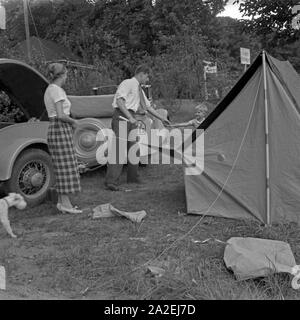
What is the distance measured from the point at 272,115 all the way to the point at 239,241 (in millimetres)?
1519

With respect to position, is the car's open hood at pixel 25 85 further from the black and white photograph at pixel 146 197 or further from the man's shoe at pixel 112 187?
the man's shoe at pixel 112 187

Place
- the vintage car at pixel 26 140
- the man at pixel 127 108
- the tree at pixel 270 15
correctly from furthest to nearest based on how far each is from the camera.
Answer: the tree at pixel 270 15, the man at pixel 127 108, the vintage car at pixel 26 140

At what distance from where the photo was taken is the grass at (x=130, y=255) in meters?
3.50

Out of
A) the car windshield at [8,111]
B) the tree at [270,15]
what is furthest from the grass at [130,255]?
the tree at [270,15]

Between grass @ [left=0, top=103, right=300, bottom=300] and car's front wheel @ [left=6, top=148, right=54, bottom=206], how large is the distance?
19 centimetres

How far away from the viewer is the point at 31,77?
6219 millimetres

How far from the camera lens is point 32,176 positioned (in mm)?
5836

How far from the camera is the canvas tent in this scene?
4.94m

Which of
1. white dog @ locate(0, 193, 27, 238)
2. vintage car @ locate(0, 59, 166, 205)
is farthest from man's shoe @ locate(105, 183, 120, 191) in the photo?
white dog @ locate(0, 193, 27, 238)

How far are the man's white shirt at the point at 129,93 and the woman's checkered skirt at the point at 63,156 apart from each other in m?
1.38

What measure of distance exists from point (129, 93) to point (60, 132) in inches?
65.3

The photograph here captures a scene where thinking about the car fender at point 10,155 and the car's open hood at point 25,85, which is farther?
the car's open hood at point 25,85

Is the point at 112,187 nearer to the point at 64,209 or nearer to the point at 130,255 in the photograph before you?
the point at 64,209

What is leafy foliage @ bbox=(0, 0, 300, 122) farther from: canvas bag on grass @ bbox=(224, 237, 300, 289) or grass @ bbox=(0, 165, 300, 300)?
canvas bag on grass @ bbox=(224, 237, 300, 289)
